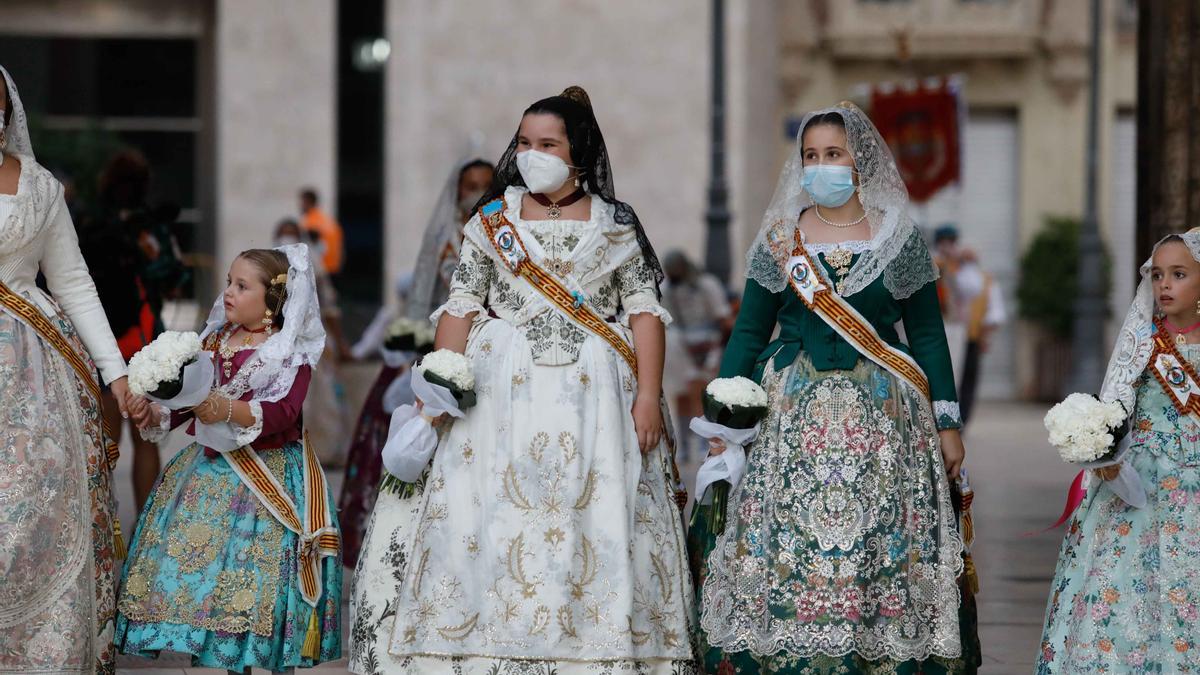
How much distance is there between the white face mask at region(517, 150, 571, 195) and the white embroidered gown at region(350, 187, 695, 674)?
0.13 metres

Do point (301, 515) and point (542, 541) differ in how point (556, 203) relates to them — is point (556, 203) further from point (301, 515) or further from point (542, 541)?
point (301, 515)

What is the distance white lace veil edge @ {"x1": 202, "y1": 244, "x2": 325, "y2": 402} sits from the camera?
6062 millimetres

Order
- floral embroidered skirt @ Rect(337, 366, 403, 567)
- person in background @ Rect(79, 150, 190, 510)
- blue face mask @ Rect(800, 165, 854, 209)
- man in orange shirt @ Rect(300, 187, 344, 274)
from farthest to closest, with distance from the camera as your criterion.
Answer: man in orange shirt @ Rect(300, 187, 344, 274)
person in background @ Rect(79, 150, 190, 510)
floral embroidered skirt @ Rect(337, 366, 403, 567)
blue face mask @ Rect(800, 165, 854, 209)

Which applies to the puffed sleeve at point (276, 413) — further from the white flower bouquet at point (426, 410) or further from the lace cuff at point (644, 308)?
the lace cuff at point (644, 308)

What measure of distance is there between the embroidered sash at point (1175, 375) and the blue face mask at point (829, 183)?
3.41 ft

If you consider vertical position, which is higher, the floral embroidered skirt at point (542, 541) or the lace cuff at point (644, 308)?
the lace cuff at point (644, 308)

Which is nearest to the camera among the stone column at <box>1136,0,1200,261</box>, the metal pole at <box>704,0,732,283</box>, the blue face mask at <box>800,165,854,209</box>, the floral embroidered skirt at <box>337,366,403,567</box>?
the blue face mask at <box>800,165,854,209</box>

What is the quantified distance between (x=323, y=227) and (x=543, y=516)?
13.6 m

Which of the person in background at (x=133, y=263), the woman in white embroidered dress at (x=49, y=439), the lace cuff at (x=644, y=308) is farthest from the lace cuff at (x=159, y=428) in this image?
the person in background at (x=133, y=263)

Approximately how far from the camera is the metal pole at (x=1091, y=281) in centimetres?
2250

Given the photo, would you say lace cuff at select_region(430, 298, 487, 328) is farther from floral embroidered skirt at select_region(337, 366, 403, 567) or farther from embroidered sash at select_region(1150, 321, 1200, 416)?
floral embroidered skirt at select_region(337, 366, 403, 567)

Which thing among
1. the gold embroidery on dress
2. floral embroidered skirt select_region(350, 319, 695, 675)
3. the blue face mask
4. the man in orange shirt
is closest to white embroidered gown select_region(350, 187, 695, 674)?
floral embroidered skirt select_region(350, 319, 695, 675)

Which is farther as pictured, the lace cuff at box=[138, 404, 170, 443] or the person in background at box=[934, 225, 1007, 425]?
the person in background at box=[934, 225, 1007, 425]

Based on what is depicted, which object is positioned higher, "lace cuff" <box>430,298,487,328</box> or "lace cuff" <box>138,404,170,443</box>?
"lace cuff" <box>430,298,487,328</box>
